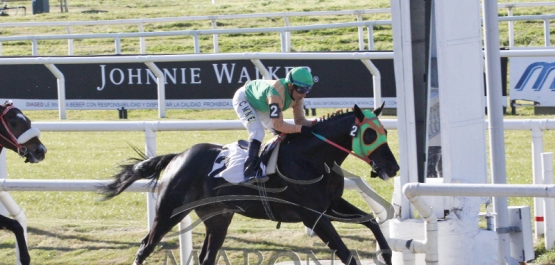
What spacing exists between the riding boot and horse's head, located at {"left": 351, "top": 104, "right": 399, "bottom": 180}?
0.61m

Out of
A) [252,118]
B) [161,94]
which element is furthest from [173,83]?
[252,118]

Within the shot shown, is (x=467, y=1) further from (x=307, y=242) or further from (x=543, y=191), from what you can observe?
(x=307, y=242)

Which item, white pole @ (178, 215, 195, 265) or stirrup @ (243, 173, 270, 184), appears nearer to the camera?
stirrup @ (243, 173, 270, 184)

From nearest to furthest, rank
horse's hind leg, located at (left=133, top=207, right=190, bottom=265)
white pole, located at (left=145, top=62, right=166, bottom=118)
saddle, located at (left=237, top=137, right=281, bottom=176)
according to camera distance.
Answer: saddle, located at (left=237, top=137, right=281, bottom=176), horse's hind leg, located at (left=133, top=207, right=190, bottom=265), white pole, located at (left=145, top=62, right=166, bottom=118)

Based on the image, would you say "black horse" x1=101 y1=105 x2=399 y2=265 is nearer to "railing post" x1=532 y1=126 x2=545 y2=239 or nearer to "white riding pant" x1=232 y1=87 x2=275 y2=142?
"white riding pant" x1=232 y1=87 x2=275 y2=142

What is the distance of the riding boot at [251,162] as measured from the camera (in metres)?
5.82

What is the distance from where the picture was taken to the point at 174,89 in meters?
12.0

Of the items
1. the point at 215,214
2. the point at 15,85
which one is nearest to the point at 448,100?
the point at 215,214

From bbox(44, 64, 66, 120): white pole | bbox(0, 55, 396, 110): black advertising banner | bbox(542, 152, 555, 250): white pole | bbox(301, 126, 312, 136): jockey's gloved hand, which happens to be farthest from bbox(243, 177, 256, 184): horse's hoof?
bbox(44, 64, 66, 120): white pole

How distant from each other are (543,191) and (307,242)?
276cm

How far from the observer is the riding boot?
582 cm

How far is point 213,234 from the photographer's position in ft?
20.1

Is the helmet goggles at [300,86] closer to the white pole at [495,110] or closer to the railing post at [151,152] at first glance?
the white pole at [495,110]

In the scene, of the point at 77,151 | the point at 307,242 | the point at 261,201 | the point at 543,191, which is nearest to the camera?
the point at 543,191
